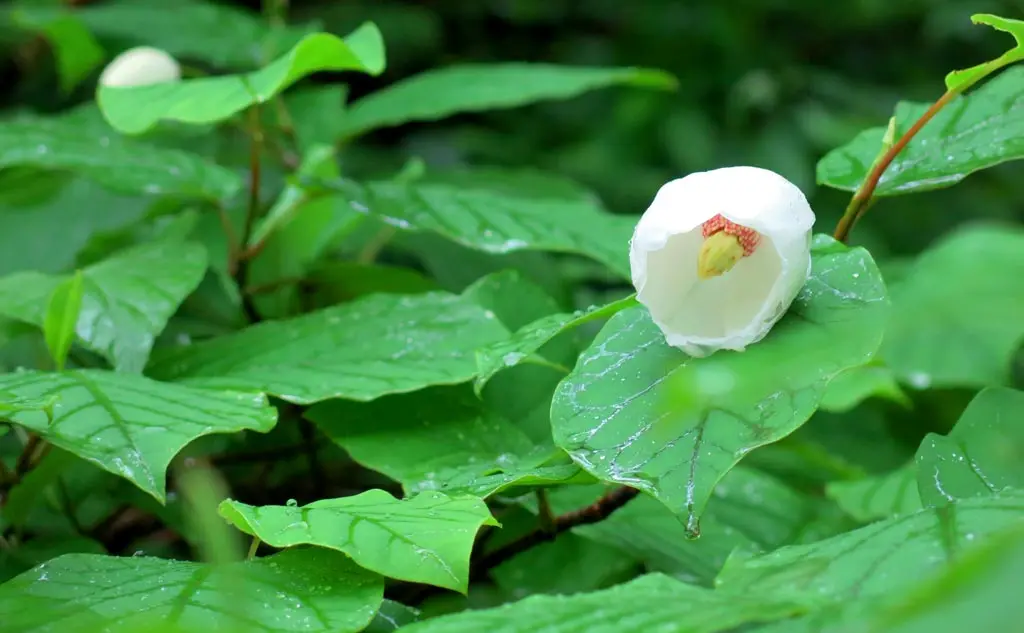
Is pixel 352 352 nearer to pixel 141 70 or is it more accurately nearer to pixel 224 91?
pixel 224 91

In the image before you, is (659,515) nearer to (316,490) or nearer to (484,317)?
(484,317)

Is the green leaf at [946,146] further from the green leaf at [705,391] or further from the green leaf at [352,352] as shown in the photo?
the green leaf at [352,352]

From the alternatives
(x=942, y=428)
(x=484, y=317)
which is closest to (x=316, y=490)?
(x=484, y=317)

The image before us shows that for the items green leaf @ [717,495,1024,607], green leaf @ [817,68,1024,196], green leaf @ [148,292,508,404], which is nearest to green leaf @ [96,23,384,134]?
green leaf @ [148,292,508,404]

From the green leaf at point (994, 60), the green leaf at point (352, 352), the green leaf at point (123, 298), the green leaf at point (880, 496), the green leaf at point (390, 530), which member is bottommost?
the green leaf at point (880, 496)

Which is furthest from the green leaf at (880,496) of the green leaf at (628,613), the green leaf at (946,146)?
the green leaf at (628,613)

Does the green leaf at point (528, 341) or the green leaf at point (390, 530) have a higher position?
the green leaf at point (528, 341)

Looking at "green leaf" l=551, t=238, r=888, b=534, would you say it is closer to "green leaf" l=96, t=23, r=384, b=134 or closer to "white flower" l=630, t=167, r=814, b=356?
"white flower" l=630, t=167, r=814, b=356
